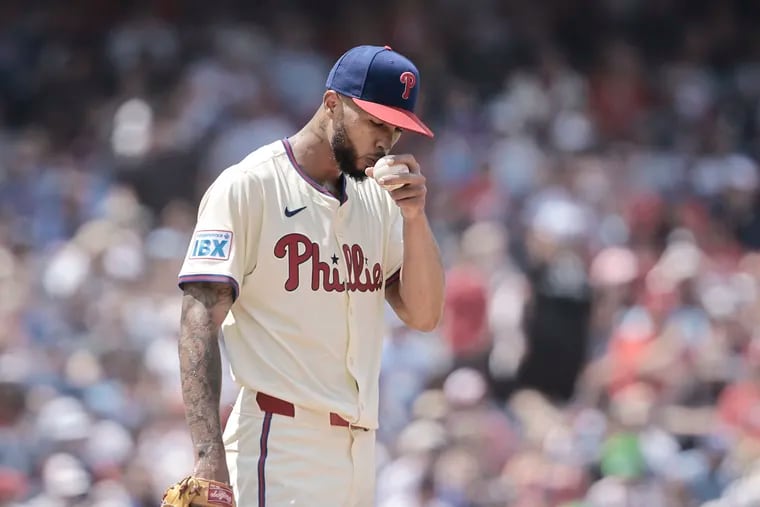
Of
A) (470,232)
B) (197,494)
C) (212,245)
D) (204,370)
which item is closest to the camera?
(197,494)

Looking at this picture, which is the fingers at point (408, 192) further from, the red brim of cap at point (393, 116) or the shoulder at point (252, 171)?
the shoulder at point (252, 171)

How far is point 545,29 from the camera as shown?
12.3m

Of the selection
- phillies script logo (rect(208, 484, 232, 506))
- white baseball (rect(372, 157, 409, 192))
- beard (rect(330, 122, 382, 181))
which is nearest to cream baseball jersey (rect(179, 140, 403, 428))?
beard (rect(330, 122, 382, 181))

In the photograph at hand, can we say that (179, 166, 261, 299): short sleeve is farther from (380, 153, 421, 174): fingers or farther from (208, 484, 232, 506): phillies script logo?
(208, 484, 232, 506): phillies script logo

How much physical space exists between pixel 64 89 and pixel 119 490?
5.35m

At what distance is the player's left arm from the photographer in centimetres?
391

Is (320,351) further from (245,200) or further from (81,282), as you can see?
(81,282)

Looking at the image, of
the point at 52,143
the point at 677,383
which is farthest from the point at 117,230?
the point at 677,383

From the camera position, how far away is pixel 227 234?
12.1 feet

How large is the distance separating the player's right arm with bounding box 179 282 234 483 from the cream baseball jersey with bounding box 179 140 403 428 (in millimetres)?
47

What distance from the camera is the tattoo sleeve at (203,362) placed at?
3.50 meters

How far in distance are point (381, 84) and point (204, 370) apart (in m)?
0.89

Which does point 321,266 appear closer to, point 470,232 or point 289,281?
point 289,281

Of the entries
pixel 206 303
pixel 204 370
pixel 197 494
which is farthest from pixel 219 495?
pixel 206 303
